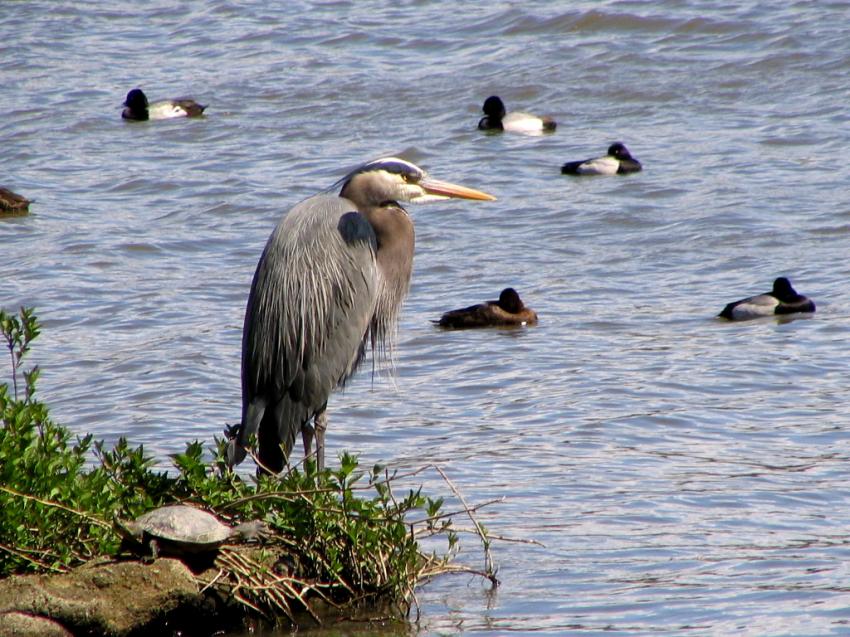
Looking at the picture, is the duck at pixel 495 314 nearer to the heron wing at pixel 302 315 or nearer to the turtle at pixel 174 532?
the heron wing at pixel 302 315

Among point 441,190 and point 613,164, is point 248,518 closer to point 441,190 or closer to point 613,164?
point 441,190

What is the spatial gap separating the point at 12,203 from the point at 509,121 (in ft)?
19.6

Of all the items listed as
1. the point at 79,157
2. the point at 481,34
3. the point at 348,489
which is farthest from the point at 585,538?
the point at 481,34

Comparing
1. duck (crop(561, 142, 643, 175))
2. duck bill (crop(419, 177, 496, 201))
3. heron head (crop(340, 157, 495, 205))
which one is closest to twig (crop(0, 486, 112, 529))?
heron head (crop(340, 157, 495, 205))

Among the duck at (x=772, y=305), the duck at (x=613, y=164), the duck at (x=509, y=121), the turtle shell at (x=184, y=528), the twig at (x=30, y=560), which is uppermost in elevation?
the turtle shell at (x=184, y=528)

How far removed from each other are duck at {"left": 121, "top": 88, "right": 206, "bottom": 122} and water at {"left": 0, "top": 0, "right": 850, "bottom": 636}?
0.20 meters

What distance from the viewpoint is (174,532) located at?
512cm

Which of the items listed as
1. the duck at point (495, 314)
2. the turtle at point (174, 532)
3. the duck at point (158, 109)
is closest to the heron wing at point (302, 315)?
the turtle at point (174, 532)

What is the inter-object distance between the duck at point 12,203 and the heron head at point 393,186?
26.7 ft

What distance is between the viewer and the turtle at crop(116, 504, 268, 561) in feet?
16.9

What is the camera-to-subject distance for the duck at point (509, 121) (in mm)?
17484

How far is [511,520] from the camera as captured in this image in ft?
22.0

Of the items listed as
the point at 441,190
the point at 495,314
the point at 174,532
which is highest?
the point at 441,190

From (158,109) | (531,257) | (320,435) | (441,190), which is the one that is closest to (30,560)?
(320,435)
